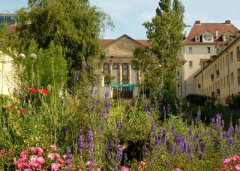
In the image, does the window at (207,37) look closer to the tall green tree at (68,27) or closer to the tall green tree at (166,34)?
the tall green tree at (166,34)

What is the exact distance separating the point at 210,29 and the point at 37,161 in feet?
228

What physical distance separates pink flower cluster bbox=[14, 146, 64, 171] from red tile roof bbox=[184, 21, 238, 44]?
66.0m

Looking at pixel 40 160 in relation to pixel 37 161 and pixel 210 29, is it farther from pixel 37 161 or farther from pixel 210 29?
pixel 210 29

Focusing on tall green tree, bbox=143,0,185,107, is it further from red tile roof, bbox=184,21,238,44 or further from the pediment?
red tile roof, bbox=184,21,238,44

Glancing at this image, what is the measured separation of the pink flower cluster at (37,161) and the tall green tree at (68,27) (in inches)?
801

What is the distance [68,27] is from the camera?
26.1 meters

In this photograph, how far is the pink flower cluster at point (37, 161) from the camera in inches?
206

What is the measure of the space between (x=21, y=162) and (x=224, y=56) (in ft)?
143

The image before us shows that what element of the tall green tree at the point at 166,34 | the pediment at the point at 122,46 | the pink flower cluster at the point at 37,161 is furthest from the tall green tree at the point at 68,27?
the pediment at the point at 122,46

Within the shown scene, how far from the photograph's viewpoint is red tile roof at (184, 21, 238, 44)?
70562mm

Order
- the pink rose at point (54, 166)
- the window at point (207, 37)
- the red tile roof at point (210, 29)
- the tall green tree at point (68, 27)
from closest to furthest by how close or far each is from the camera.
Result: 1. the pink rose at point (54, 166)
2. the tall green tree at point (68, 27)
3. the window at point (207, 37)
4. the red tile roof at point (210, 29)

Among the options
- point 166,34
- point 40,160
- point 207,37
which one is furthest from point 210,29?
point 40,160

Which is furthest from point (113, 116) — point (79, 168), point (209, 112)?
point (209, 112)

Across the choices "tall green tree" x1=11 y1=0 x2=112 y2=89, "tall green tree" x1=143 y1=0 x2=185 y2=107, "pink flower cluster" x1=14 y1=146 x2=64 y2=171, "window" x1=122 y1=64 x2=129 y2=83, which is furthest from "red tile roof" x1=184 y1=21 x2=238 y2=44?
"pink flower cluster" x1=14 y1=146 x2=64 y2=171
